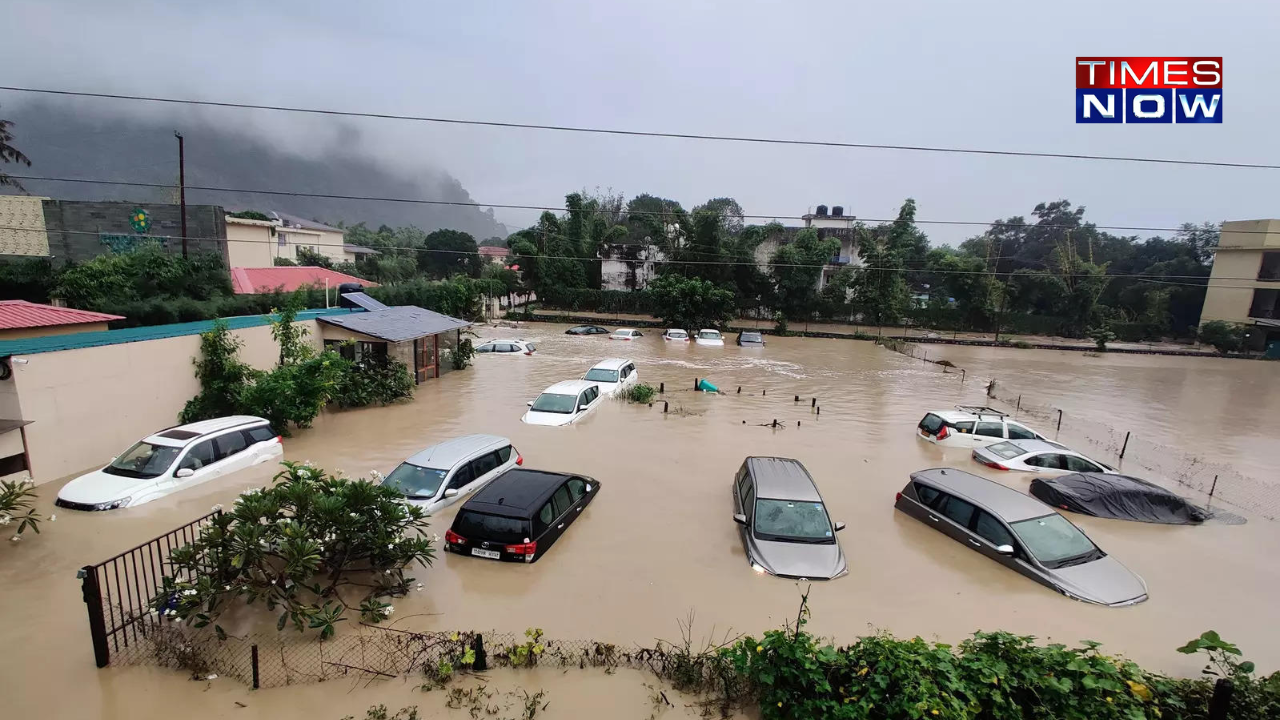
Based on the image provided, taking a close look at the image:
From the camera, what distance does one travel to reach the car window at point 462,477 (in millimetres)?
9883

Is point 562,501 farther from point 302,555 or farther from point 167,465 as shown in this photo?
point 167,465

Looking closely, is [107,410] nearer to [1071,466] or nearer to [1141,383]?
[1071,466]

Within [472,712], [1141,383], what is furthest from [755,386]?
[1141,383]

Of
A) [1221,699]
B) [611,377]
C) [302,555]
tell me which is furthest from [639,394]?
[1221,699]

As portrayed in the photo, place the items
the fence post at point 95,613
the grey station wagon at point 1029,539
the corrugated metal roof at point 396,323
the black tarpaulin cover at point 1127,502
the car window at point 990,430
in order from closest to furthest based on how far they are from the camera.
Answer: the fence post at point 95,613
the grey station wagon at point 1029,539
the black tarpaulin cover at point 1127,502
the car window at point 990,430
the corrugated metal roof at point 396,323

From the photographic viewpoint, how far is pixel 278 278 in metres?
34.6

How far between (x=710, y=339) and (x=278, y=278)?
27.2 meters

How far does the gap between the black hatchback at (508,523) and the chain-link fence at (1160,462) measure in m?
13.8

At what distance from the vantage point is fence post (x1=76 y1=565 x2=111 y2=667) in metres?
5.68

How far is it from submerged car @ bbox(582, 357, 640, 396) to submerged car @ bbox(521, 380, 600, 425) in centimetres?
166

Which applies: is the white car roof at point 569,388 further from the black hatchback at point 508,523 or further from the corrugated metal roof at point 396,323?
the black hatchback at point 508,523

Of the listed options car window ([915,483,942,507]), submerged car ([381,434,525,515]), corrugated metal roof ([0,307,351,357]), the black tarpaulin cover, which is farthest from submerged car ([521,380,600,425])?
the black tarpaulin cover

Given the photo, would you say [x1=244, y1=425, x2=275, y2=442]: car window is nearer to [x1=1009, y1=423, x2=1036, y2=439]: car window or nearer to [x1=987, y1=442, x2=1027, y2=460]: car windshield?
[x1=987, y1=442, x2=1027, y2=460]: car windshield

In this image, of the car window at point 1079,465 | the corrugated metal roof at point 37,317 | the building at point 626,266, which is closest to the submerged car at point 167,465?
the corrugated metal roof at point 37,317
